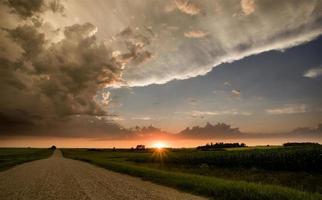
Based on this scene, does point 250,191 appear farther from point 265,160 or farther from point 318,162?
point 265,160

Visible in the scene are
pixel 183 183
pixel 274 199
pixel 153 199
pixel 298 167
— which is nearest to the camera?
pixel 274 199

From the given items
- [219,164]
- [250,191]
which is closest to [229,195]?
[250,191]

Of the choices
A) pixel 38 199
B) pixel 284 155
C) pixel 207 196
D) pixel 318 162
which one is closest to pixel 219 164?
pixel 284 155

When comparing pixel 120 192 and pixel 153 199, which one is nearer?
pixel 153 199

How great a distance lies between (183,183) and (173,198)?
20.0ft

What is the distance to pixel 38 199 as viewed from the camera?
17469mm

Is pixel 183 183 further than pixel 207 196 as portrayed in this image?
Yes

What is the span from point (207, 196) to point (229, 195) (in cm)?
150

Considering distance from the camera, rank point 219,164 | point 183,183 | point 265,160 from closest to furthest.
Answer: point 183,183 < point 265,160 < point 219,164

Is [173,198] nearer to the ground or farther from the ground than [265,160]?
nearer to the ground

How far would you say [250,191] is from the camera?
17.8 meters

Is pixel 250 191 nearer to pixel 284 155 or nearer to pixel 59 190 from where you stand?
pixel 59 190

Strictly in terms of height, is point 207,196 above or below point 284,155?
Answer: below

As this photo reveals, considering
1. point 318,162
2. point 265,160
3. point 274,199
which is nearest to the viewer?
point 274,199
